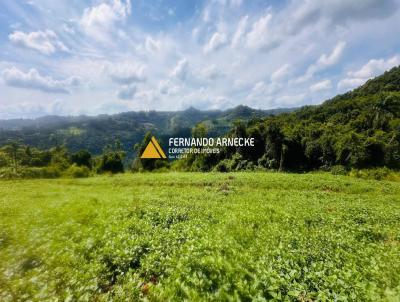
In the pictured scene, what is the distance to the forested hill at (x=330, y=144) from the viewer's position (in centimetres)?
5197

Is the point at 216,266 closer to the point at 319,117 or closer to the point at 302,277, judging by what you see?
the point at 302,277

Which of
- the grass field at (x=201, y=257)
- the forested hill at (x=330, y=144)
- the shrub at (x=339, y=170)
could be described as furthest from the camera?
the forested hill at (x=330, y=144)

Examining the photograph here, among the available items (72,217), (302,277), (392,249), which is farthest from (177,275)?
(72,217)

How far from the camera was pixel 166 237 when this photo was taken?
388 inches

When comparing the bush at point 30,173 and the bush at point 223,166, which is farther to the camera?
the bush at point 223,166

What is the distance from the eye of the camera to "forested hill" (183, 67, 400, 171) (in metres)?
52.0

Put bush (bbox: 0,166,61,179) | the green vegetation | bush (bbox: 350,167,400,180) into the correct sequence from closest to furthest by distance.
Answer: bush (bbox: 350,167,400,180)
bush (bbox: 0,166,61,179)
the green vegetation

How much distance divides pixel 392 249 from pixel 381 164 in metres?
52.6

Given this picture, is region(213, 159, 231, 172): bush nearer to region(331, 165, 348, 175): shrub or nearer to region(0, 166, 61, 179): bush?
region(331, 165, 348, 175): shrub

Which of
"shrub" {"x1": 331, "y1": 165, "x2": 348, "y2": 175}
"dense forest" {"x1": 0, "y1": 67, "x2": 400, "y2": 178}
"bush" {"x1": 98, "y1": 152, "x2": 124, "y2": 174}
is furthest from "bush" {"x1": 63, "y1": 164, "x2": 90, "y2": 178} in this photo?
"shrub" {"x1": 331, "y1": 165, "x2": 348, "y2": 175}

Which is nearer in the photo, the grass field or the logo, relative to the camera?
the grass field

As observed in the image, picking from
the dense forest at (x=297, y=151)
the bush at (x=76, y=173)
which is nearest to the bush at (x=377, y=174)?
the dense forest at (x=297, y=151)

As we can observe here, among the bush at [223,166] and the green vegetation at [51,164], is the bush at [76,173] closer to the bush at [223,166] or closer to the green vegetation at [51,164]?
the green vegetation at [51,164]

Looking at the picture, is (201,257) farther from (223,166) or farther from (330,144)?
(223,166)
